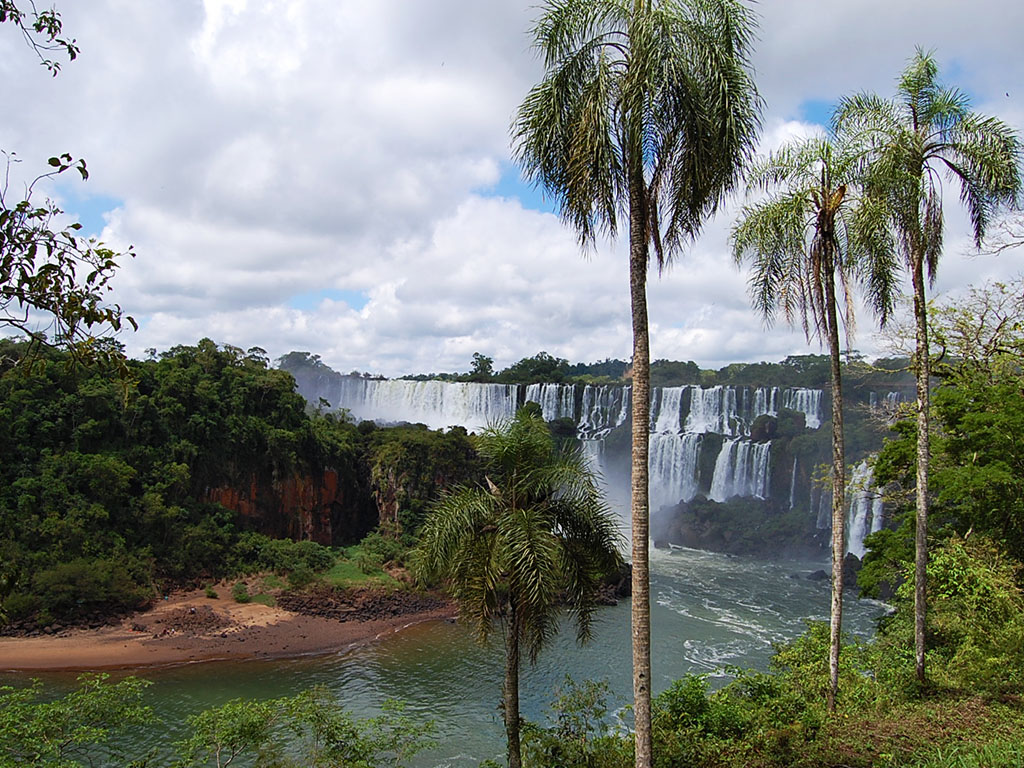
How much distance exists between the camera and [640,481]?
5.43 meters

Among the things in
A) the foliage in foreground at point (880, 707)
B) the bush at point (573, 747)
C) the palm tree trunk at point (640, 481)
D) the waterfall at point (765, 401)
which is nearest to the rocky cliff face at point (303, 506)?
the waterfall at point (765, 401)

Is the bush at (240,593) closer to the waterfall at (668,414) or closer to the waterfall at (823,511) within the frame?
the waterfall at (668,414)

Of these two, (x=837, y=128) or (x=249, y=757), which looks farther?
(x=249, y=757)

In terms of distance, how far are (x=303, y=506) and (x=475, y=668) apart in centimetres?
1515

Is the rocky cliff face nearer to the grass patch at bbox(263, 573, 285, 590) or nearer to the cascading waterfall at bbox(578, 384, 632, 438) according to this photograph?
the grass patch at bbox(263, 573, 285, 590)

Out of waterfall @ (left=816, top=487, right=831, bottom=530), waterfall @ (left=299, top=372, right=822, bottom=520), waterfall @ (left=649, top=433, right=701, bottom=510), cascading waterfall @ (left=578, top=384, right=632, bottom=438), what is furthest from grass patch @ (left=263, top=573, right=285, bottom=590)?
waterfall @ (left=816, top=487, right=831, bottom=530)

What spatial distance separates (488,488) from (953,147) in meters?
6.65

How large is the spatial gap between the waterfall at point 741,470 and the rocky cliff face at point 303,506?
19.8 m

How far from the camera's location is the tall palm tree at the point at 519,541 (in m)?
6.82

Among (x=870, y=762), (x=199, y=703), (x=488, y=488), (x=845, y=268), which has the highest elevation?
(x=845, y=268)

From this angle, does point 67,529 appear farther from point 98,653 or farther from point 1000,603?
point 1000,603

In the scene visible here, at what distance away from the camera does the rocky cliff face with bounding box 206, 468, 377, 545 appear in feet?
97.4

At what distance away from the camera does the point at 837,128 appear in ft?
26.9

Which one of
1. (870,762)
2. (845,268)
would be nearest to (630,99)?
(845,268)
